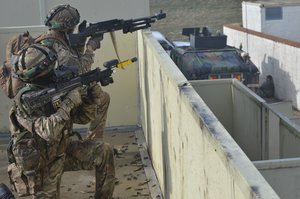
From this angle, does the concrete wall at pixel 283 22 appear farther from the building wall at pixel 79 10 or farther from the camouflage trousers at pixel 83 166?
the camouflage trousers at pixel 83 166

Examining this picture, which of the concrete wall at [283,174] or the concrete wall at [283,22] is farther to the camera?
the concrete wall at [283,22]

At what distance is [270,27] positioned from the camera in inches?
753

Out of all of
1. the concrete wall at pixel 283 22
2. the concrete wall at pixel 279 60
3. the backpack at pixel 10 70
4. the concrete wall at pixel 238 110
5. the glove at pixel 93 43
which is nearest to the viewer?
the concrete wall at pixel 238 110

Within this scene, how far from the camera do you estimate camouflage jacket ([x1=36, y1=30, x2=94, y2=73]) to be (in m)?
5.25

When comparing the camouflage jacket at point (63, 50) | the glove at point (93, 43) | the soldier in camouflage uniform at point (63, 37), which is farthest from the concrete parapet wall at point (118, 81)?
the camouflage jacket at point (63, 50)

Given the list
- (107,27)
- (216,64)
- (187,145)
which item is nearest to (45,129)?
(187,145)

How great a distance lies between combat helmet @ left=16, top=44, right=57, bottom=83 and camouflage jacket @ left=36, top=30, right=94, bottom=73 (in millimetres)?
994

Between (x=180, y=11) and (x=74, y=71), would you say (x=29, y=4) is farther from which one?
(x=180, y=11)

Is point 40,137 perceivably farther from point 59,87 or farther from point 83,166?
point 83,166

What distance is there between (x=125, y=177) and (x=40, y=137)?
1.94 m

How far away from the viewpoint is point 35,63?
4.04 m

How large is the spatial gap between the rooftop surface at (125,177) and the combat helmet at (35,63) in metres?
1.88

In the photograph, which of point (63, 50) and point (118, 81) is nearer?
point (63, 50)

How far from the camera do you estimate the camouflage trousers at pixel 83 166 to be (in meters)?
4.46
